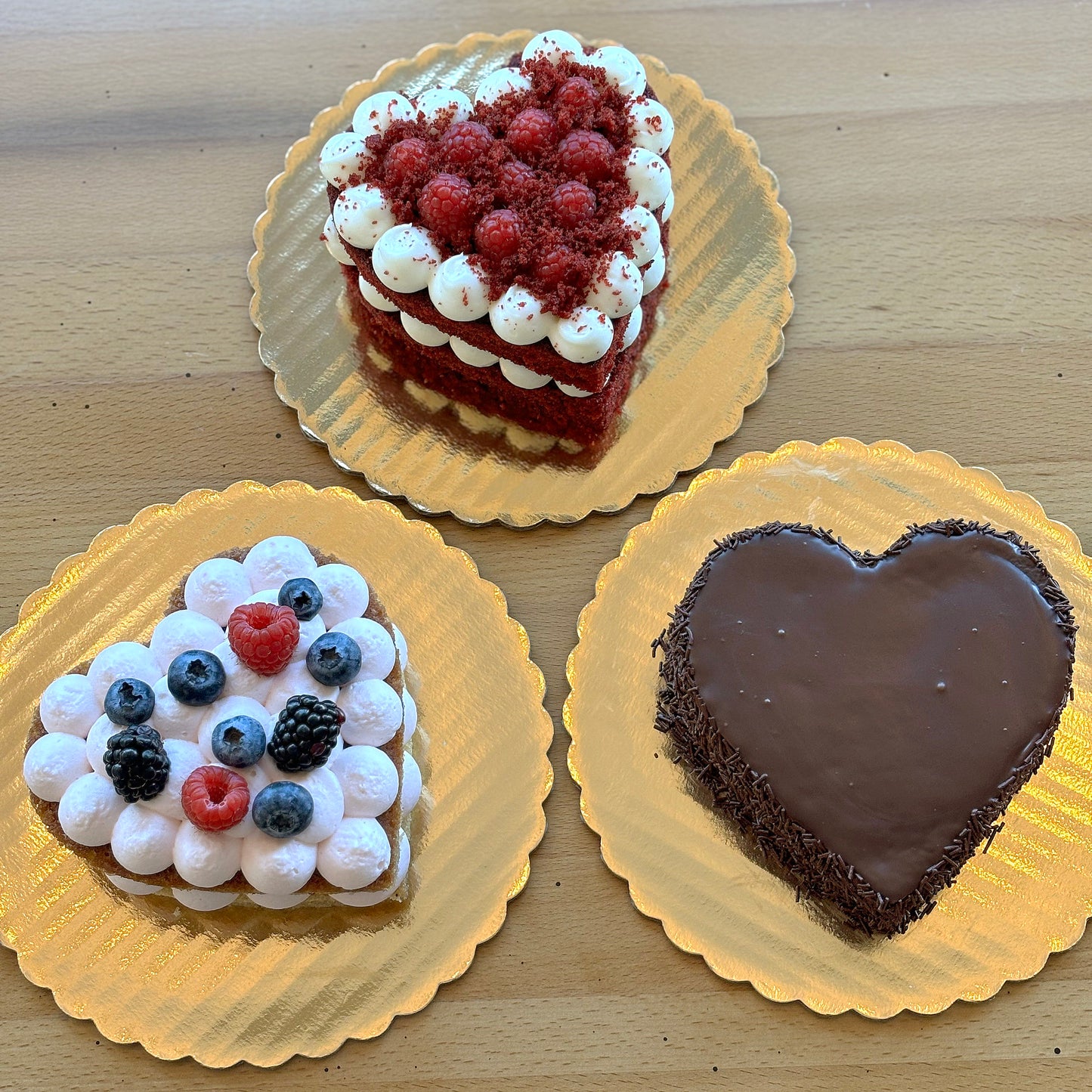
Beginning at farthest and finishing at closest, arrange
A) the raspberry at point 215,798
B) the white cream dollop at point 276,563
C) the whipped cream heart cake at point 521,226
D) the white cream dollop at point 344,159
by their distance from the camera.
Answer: the white cream dollop at point 344,159 < the whipped cream heart cake at point 521,226 < the white cream dollop at point 276,563 < the raspberry at point 215,798

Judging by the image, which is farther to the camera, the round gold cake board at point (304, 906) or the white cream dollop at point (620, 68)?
the white cream dollop at point (620, 68)

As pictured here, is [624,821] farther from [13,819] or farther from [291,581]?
[13,819]

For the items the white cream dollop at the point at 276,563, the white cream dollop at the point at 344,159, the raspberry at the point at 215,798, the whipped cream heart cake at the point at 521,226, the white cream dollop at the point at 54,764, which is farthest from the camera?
the white cream dollop at the point at 344,159

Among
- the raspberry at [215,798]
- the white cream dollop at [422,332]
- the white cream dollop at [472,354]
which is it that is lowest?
the raspberry at [215,798]

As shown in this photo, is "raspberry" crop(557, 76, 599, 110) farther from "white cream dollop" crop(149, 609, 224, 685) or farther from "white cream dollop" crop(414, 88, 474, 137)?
"white cream dollop" crop(149, 609, 224, 685)

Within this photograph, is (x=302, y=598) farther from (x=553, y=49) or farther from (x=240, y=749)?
(x=553, y=49)

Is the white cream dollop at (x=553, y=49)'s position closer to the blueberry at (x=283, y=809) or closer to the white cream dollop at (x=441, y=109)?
the white cream dollop at (x=441, y=109)

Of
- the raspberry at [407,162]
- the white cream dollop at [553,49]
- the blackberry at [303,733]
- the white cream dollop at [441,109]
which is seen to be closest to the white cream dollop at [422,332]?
the raspberry at [407,162]
